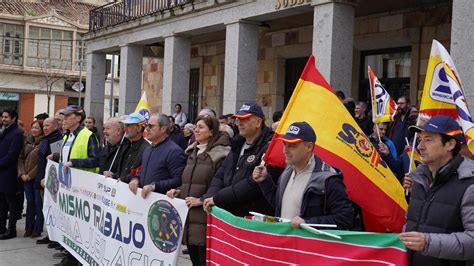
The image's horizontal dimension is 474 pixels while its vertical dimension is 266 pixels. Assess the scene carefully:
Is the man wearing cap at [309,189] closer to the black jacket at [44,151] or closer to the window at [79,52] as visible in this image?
the black jacket at [44,151]

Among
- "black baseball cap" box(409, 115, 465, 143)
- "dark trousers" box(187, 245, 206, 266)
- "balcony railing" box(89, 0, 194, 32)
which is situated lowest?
"dark trousers" box(187, 245, 206, 266)

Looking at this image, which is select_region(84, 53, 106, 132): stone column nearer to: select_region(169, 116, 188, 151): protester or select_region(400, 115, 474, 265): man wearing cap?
select_region(169, 116, 188, 151): protester

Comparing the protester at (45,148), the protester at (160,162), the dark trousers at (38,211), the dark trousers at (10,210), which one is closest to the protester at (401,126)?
the protester at (160,162)

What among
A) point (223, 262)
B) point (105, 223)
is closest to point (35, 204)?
point (105, 223)

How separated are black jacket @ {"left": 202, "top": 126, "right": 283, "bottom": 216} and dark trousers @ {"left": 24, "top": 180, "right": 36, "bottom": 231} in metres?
4.66

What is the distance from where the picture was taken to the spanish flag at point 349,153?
4.06m

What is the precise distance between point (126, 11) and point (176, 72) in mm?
3973

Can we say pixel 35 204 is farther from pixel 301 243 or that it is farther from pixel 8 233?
pixel 301 243

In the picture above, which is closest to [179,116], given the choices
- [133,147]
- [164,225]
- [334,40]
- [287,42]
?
[287,42]

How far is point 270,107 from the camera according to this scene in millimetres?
15969

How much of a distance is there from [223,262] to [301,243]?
3.12 ft

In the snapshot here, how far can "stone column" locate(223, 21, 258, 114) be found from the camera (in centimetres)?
1231

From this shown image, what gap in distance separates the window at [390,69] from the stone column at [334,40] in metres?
3.13

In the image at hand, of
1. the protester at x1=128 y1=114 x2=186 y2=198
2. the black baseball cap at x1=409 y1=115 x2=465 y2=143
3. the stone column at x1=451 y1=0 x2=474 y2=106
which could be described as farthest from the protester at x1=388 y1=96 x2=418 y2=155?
the black baseball cap at x1=409 y1=115 x2=465 y2=143
